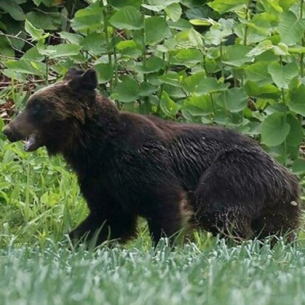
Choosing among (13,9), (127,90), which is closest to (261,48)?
(127,90)

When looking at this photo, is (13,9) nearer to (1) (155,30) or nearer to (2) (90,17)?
(2) (90,17)

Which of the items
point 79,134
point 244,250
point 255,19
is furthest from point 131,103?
point 244,250

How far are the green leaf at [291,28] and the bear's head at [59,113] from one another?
6.63 feet

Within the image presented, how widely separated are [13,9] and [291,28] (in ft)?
13.0

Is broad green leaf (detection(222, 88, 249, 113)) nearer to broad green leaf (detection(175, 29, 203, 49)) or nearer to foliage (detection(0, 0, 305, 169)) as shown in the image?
foliage (detection(0, 0, 305, 169))

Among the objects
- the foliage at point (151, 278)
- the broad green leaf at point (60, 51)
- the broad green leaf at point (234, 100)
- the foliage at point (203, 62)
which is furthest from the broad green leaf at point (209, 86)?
the foliage at point (151, 278)

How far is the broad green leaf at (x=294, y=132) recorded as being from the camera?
9086 millimetres

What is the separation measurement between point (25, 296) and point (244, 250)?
82.8 inches

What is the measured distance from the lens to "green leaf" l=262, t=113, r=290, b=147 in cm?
891

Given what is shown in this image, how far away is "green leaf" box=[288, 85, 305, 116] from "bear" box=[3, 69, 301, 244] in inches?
53.9

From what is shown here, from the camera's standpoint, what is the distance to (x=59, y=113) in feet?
24.5

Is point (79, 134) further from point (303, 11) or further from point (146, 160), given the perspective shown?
point (303, 11)

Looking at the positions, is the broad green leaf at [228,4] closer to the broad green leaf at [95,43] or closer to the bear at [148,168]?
the broad green leaf at [95,43]

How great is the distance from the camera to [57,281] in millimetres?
3982
